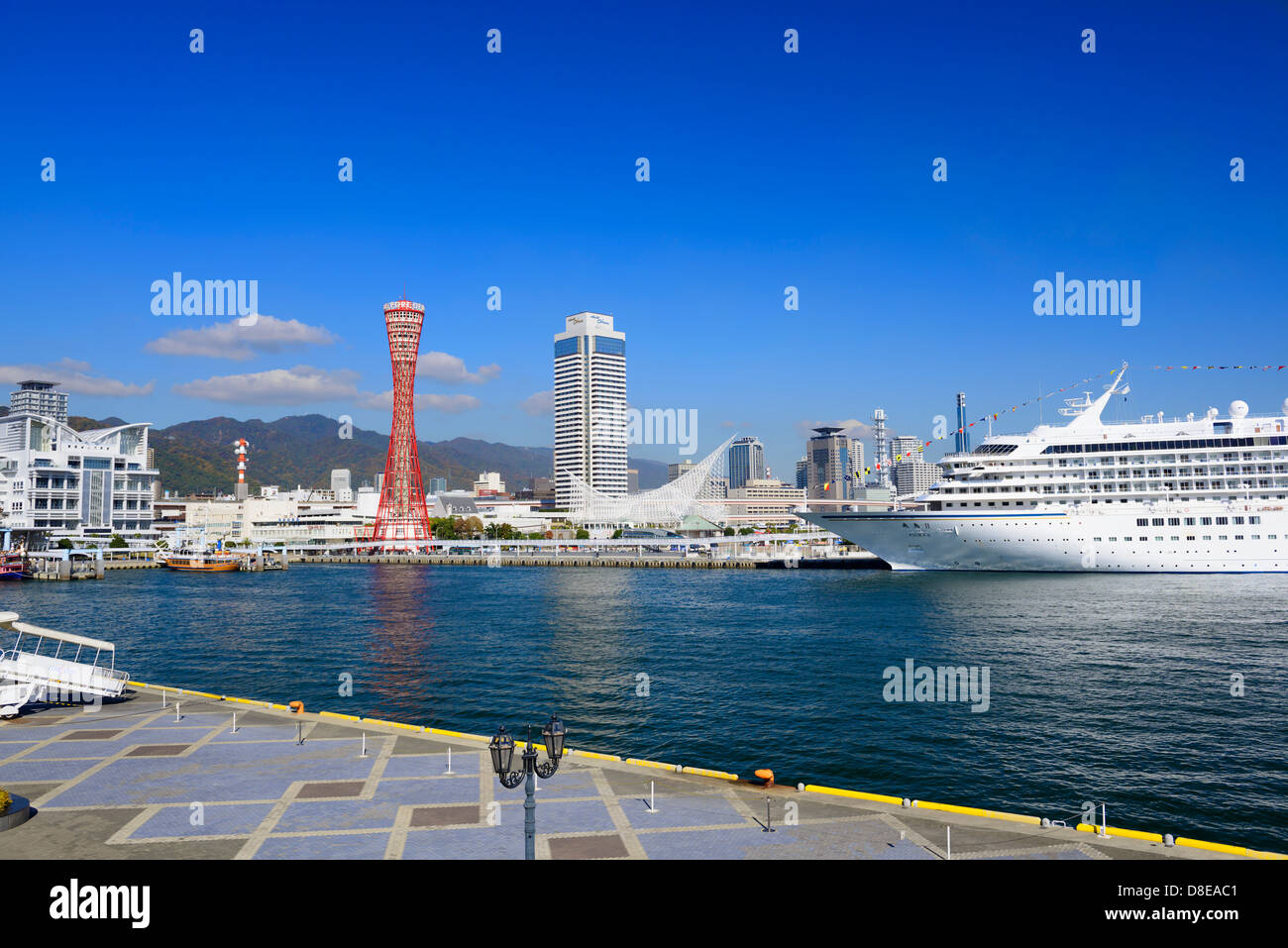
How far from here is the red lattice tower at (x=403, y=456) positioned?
11131cm

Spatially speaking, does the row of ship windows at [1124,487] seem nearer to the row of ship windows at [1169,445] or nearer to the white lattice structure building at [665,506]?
the row of ship windows at [1169,445]

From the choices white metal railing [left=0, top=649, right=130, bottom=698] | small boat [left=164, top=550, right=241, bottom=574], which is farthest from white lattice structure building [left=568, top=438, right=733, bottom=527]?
white metal railing [left=0, top=649, right=130, bottom=698]

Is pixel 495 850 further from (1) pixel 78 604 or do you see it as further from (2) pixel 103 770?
(1) pixel 78 604

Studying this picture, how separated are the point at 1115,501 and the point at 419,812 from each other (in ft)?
193

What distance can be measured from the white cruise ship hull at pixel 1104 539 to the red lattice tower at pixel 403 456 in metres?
72.3

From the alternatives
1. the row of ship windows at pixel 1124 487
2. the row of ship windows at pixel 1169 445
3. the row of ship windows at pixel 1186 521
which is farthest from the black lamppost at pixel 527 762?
the row of ship windows at pixel 1169 445

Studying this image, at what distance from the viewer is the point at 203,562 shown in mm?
93938

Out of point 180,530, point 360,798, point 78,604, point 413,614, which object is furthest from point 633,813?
point 180,530

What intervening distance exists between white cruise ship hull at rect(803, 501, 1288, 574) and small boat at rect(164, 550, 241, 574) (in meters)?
73.7

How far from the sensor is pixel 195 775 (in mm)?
14367

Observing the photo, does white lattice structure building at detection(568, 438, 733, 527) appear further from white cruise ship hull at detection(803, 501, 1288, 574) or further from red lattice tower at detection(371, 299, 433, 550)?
white cruise ship hull at detection(803, 501, 1288, 574)

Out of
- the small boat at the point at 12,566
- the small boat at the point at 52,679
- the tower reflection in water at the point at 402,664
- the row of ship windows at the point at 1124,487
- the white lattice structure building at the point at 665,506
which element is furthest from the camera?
the white lattice structure building at the point at 665,506
